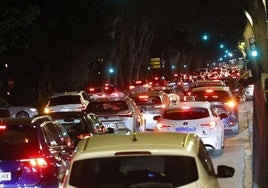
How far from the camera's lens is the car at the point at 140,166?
609 centimetres

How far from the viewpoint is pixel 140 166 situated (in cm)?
657

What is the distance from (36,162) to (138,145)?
3623mm

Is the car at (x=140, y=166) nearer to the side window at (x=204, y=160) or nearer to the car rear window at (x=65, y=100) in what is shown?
the side window at (x=204, y=160)

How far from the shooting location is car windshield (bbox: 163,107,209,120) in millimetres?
17750

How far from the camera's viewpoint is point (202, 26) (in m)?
58.4

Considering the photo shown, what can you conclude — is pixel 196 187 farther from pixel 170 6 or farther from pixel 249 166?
pixel 170 6

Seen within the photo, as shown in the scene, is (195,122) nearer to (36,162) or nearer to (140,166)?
(36,162)

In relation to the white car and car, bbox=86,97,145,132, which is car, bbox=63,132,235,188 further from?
car, bbox=86,97,145,132

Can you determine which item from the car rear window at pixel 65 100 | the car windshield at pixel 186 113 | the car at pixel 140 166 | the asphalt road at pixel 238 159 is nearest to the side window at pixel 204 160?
the car at pixel 140 166

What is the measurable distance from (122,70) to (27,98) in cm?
2624

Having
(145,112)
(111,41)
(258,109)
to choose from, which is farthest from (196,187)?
(111,41)

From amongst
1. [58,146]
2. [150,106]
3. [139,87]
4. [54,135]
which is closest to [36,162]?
[58,146]

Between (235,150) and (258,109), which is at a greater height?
(258,109)

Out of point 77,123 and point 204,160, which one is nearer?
point 204,160
